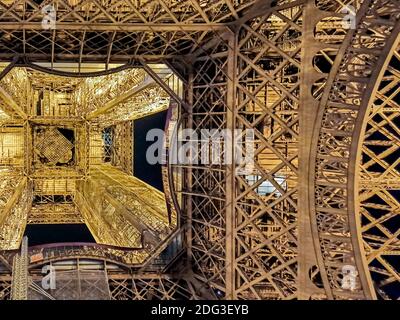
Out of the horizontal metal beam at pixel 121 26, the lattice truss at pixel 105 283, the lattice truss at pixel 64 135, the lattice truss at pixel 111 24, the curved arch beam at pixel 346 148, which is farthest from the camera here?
the lattice truss at pixel 64 135

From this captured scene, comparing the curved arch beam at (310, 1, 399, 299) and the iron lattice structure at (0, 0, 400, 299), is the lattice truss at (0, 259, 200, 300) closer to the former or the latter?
the iron lattice structure at (0, 0, 400, 299)

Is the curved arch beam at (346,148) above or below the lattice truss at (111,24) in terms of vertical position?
below

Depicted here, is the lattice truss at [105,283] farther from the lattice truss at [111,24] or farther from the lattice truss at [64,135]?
the lattice truss at [64,135]

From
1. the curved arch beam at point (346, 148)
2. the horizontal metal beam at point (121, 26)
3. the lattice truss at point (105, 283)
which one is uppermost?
the horizontal metal beam at point (121, 26)

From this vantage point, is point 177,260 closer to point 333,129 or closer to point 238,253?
point 238,253

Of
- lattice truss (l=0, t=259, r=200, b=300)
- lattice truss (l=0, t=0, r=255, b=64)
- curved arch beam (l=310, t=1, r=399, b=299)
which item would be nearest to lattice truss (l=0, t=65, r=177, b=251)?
lattice truss (l=0, t=259, r=200, b=300)

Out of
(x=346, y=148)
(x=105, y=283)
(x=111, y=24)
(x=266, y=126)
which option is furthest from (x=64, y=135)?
(x=346, y=148)

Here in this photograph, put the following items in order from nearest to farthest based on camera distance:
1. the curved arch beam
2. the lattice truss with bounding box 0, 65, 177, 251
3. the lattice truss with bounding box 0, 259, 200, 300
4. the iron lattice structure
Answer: the curved arch beam < the iron lattice structure < the lattice truss with bounding box 0, 259, 200, 300 < the lattice truss with bounding box 0, 65, 177, 251

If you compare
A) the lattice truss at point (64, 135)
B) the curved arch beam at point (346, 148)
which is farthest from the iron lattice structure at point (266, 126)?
the lattice truss at point (64, 135)
